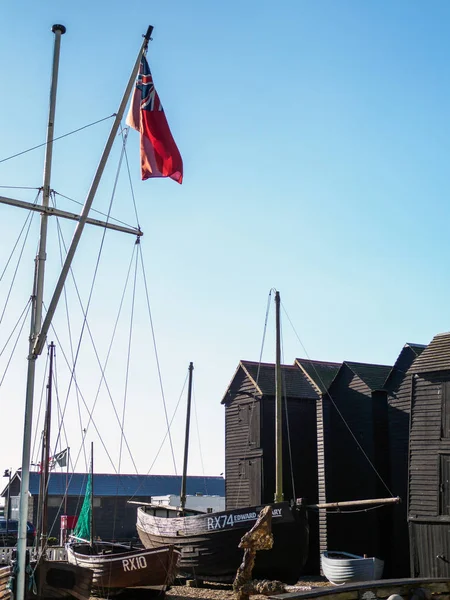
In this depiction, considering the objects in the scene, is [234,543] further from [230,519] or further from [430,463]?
[430,463]

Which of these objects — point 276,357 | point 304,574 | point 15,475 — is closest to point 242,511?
point 276,357

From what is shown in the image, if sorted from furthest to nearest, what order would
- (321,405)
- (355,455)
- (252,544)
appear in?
(321,405) → (355,455) → (252,544)

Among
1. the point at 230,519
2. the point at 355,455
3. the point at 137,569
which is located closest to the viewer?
the point at 137,569

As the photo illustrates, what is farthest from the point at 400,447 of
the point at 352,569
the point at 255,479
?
the point at 255,479

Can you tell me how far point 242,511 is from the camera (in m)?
23.5

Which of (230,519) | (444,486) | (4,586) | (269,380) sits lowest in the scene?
(4,586)

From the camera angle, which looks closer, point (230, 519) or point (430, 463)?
point (430, 463)

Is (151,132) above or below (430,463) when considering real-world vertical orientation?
above

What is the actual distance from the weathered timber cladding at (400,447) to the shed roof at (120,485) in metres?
28.6

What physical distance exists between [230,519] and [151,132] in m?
14.8

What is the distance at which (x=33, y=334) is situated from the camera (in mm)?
13211

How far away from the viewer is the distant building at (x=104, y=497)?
51.9 meters

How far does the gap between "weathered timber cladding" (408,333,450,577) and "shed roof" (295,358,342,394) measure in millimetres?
7986

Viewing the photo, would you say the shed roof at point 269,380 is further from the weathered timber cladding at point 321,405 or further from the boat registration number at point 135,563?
the boat registration number at point 135,563
